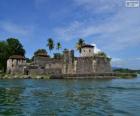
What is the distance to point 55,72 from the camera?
323 feet

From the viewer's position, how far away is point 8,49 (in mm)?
110812

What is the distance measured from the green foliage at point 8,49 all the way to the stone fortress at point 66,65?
6.16 m

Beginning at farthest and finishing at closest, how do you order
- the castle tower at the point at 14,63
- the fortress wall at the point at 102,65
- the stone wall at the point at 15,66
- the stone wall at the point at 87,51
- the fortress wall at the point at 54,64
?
the stone wall at the point at 87,51 < the castle tower at the point at 14,63 < the stone wall at the point at 15,66 < the fortress wall at the point at 54,64 < the fortress wall at the point at 102,65

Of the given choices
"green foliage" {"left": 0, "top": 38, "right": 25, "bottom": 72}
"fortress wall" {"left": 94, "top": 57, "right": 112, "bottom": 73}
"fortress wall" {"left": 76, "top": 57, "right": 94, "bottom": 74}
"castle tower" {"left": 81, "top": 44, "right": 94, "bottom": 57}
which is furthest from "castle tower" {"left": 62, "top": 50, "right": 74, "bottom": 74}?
"green foliage" {"left": 0, "top": 38, "right": 25, "bottom": 72}

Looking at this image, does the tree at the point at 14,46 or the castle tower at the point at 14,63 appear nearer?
the castle tower at the point at 14,63

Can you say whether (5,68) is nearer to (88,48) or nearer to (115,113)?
(88,48)

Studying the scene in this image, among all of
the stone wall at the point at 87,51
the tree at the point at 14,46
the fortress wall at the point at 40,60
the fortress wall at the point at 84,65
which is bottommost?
the fortress wall at the point at 84,65

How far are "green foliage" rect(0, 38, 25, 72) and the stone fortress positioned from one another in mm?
6156

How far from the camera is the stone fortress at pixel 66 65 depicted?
315 feet

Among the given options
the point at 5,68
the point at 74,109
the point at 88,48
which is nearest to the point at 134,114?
the point at 74,109

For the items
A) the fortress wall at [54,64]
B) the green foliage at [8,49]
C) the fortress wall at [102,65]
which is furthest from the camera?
the green foliage at [8,49]

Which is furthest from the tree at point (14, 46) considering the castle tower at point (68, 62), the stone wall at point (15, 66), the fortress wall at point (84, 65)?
the fortress wall at point (84, 65)

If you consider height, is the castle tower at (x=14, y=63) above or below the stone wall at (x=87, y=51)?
below

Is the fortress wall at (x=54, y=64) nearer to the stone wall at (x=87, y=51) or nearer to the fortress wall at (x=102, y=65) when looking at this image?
the stone wall at (x=87, y=51)
